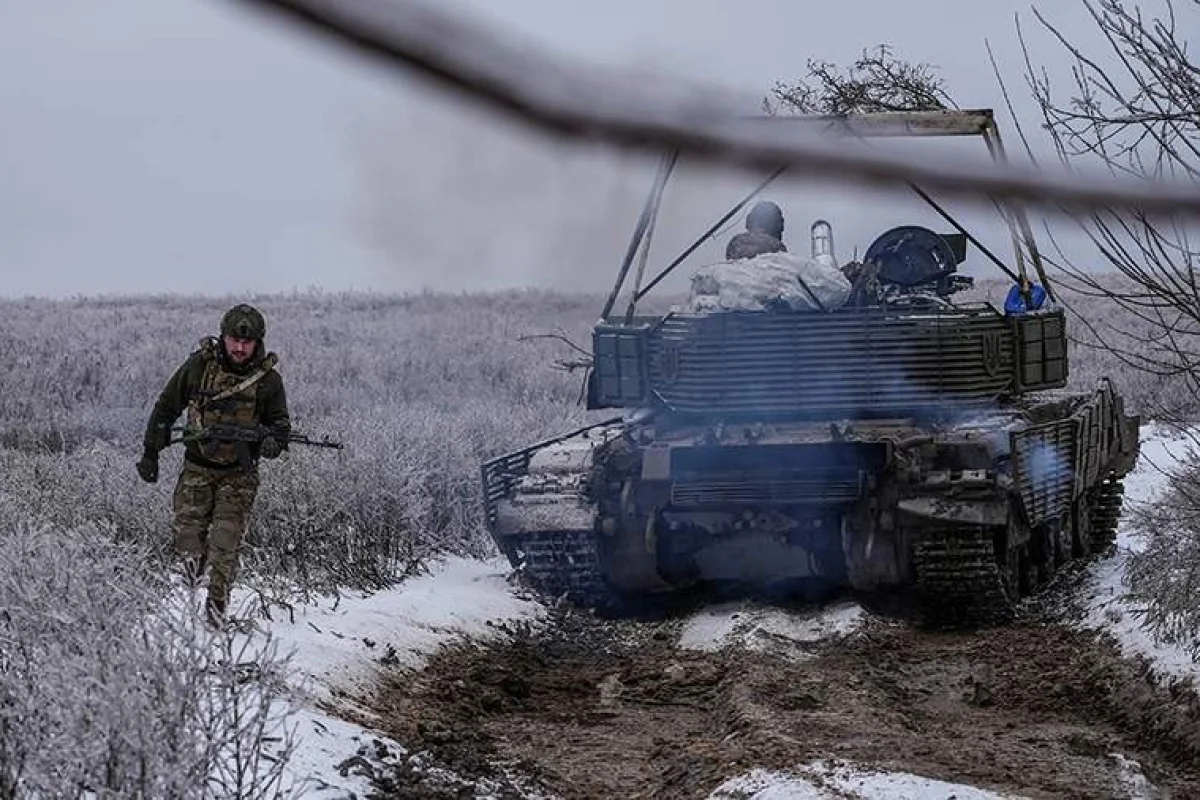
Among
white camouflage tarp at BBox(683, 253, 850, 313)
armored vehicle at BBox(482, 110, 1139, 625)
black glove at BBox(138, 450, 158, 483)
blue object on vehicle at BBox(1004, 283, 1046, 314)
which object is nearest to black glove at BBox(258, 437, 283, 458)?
black glove at BBox(138, 450, 158, 483)

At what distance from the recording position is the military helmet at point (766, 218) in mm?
11516

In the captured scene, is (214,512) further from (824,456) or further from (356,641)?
(824,456)

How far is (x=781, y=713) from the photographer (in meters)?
7.84

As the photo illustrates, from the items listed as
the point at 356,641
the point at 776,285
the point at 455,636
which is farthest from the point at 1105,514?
the point at 356,641

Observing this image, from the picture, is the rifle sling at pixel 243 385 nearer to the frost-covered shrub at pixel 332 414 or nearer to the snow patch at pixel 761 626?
the frost-covered shrub at pixel 332 414

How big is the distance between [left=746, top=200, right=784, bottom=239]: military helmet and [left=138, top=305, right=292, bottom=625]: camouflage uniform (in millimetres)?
3943

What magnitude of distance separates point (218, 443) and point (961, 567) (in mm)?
4123

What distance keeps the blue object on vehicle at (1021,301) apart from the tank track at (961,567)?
6.33 feet

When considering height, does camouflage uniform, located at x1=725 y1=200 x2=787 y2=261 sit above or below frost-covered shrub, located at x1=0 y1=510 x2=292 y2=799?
above

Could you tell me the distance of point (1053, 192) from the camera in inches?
41.3

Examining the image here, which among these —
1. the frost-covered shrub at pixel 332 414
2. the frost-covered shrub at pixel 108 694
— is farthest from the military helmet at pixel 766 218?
the frost-covered shrub at pixel 108 694

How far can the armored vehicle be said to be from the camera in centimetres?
1032

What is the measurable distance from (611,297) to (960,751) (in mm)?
4285

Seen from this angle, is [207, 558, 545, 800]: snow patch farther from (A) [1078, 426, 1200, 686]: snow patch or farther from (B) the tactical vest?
(A) [1078, 426, 1200, 686]: snow patch
